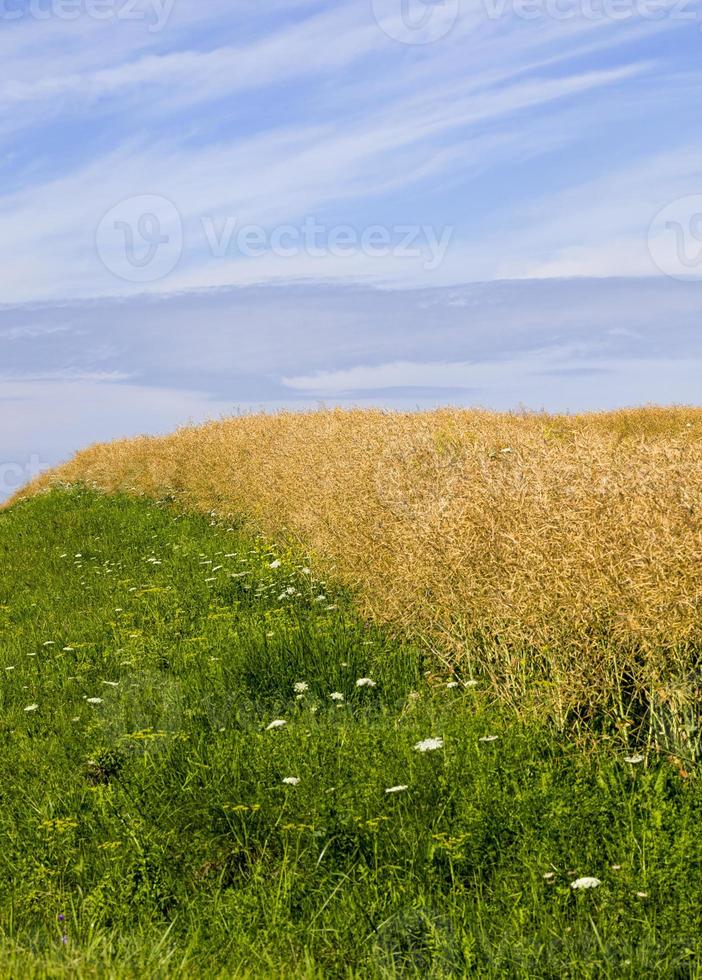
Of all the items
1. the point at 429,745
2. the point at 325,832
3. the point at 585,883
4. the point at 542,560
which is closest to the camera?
the point at 585,883

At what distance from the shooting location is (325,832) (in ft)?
14.4

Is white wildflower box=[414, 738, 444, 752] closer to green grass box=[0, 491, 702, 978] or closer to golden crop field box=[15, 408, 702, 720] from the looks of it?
green grass box=[0, 491, 702, 978]

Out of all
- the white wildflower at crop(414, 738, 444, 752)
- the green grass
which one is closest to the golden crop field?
the green grass

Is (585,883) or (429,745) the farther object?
Result: (429,745)

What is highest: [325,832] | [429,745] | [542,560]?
[542,560]

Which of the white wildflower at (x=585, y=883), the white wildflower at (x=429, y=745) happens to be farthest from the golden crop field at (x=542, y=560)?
the white wildflower at (x=585, y=883)

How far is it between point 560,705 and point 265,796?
64.7 inches

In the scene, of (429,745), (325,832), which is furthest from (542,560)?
(325,832)

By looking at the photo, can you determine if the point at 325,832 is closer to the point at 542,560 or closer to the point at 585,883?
the point at 585,883

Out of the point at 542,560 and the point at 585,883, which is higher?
the point at 542,560

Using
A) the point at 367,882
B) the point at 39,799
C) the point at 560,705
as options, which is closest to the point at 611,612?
the point at 560,705

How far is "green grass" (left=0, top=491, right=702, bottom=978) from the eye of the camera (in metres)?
3.64

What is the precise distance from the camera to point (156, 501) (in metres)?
18.2

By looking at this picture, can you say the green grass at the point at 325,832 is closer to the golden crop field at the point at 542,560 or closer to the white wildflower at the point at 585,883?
the white wildflower at the point at 585,883
